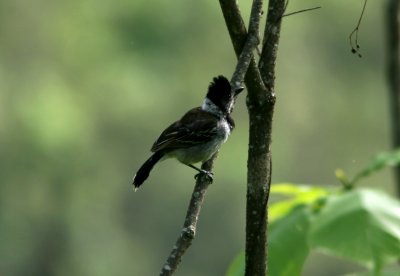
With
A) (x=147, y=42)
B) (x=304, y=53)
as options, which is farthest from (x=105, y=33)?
(x=304, y=53)

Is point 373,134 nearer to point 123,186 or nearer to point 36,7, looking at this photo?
point 123,186

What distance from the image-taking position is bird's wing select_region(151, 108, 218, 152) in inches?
231

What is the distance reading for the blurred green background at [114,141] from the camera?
47.1 metres

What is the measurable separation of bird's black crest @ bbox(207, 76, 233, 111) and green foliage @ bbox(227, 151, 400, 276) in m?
1.67

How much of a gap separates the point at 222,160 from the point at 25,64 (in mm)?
10482

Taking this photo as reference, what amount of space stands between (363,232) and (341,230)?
7 centimetres

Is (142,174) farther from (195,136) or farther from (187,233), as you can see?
(187,233)

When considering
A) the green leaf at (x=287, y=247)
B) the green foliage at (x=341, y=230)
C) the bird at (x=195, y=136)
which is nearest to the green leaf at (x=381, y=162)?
the green foliage at (x=341, y=230)

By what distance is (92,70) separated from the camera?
51.2 metres

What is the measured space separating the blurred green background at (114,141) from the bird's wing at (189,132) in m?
38.7

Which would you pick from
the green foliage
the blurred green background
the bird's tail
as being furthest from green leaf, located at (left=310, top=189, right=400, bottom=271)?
the blurred green background

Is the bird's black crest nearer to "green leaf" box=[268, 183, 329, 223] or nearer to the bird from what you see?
the bird

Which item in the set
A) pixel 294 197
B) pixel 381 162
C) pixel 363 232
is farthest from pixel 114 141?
pixel 363 232

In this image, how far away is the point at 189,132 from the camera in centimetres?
599
